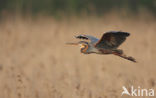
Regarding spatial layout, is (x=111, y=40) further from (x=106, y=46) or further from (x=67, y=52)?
(x=67, y=52)

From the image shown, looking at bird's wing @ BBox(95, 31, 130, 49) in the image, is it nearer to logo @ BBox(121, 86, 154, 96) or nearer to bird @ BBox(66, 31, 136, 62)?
bird @ BBox(66, 31, 136, 62)

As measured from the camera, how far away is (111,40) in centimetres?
381

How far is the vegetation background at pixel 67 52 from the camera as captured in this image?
4340 millimetres

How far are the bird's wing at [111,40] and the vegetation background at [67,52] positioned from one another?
1.43 ft

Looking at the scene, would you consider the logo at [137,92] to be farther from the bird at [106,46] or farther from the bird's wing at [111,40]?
the bird's wing at [111,40]

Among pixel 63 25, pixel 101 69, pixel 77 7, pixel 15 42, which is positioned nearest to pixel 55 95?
pixel 101 69

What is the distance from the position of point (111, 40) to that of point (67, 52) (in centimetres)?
249

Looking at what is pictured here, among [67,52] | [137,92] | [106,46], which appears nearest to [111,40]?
[106,46]

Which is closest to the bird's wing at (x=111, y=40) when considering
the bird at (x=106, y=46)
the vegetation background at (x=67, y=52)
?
the bird at (x=106, y=46)

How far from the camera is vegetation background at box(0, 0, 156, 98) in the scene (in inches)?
171

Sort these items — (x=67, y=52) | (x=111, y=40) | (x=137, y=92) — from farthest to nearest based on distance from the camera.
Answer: (x=67, y=52)
(x=137, y=92)
(x=111, y=40)

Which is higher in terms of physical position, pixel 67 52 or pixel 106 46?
pixel 67 52

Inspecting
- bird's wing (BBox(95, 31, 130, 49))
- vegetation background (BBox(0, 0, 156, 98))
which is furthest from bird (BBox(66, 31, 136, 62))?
vegetation background (BBox(0, 0, 156, 98))

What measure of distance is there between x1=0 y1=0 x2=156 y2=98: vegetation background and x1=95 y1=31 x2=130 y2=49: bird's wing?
1.43 feet
